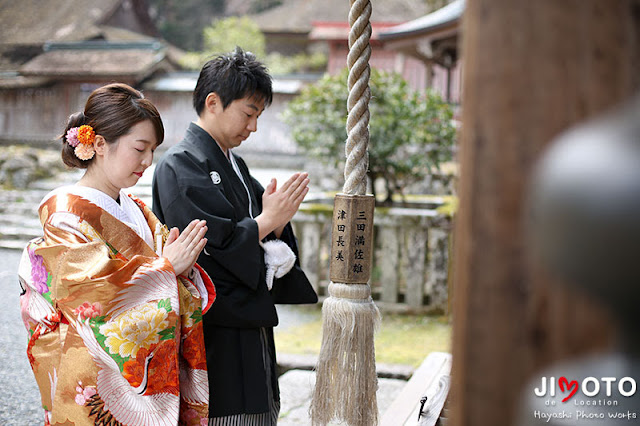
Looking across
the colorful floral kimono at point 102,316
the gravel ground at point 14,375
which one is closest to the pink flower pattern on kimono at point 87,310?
the colorful floral kimono at point 102,316

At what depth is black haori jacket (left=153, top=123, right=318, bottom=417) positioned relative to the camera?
2244 millimetres

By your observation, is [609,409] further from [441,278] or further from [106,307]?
[441,278]

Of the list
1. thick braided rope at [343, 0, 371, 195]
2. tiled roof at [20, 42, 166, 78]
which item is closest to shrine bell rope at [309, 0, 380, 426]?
thick braided rope at [343, 0, 371, 195]

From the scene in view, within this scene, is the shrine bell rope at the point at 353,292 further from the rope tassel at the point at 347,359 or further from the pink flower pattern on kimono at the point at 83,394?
the pink flower pattern on kimono at the point at 83,394

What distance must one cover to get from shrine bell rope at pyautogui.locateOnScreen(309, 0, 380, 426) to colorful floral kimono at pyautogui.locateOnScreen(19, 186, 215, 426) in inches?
18.0

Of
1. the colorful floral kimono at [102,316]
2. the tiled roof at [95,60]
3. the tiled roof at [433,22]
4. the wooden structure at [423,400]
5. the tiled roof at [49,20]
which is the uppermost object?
the tiled roof at [49,20]

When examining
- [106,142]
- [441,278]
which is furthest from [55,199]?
[441,278]

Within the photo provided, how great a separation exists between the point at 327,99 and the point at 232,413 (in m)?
5.42

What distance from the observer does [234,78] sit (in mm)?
2281

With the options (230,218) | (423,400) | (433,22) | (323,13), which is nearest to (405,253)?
(423,400)

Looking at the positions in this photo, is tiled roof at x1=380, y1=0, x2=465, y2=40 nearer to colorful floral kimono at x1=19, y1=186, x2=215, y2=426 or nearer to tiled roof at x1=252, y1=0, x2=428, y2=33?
colorful floral kimono at x1=19, y1=186, x2=215, y2=426

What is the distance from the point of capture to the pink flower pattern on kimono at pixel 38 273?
80.8 inches

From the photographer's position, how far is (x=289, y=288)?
257cm

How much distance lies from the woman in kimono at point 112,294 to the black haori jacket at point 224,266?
4.4 inches
